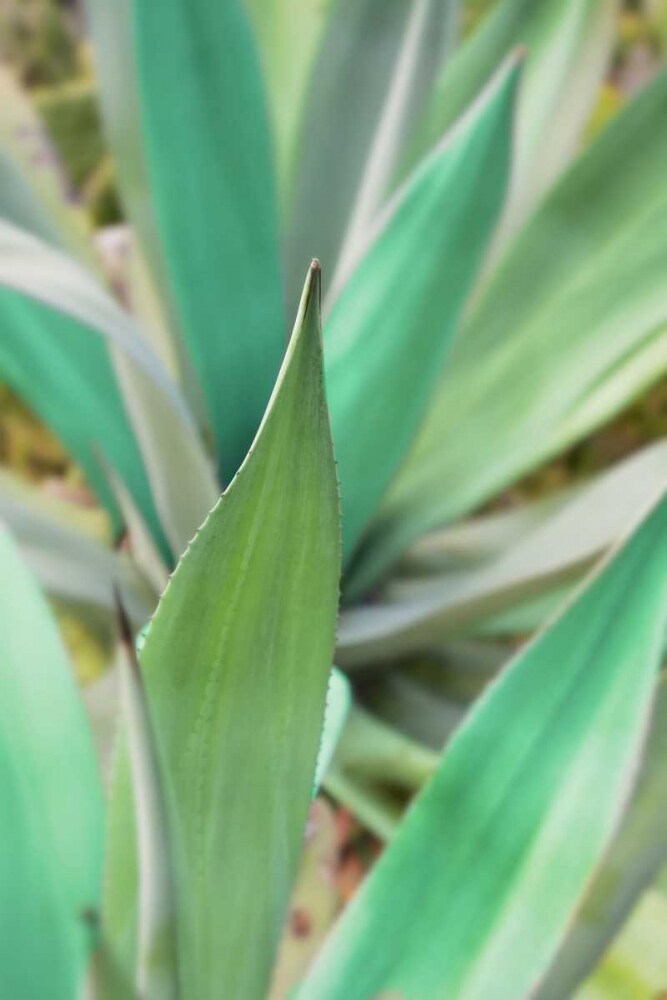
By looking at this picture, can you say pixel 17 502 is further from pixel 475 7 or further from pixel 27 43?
pixel 475 7

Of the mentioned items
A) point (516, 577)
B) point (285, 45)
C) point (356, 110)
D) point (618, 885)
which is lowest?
point (618, 885)

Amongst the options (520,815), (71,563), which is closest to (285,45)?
(71,563)

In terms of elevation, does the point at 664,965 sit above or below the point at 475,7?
below

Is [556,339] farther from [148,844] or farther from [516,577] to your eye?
[148,844]

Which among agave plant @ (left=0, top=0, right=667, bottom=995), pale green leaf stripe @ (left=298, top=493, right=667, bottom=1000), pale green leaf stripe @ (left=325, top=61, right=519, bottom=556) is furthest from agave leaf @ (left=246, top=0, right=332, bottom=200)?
pale green leaf stripe @ (left=298, top=493, right=667, bottom=1000)

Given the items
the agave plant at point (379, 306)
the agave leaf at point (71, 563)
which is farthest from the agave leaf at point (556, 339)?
the agave leaf at point (71, 563)

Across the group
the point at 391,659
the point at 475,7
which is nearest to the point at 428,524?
the point at 391,659
